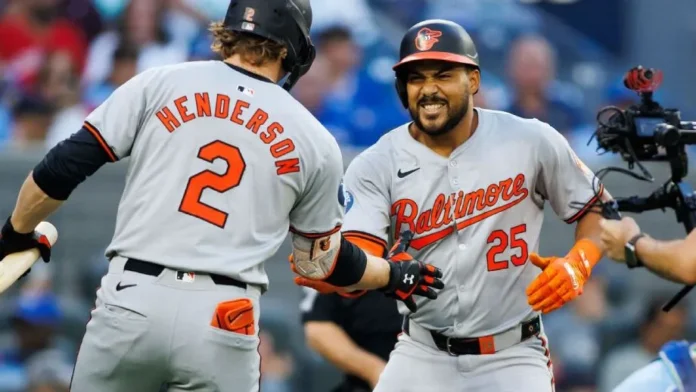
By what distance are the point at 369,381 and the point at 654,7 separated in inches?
204

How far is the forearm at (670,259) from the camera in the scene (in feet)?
13.7

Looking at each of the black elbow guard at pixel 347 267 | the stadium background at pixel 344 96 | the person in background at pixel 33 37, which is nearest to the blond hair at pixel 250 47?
the black elbow guard at pixel 347 267

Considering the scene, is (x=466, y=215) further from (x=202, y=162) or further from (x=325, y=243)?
(x=202, y=162)

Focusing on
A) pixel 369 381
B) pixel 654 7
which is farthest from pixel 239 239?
pixel 654 7

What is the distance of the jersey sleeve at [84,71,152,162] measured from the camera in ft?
13.0

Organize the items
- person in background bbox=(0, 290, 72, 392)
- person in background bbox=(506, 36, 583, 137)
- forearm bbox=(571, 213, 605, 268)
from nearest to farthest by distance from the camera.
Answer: forearm bbox=(571, 213, 605, 268) → person in background bbox=(0, 290, 72, 392) → person in background bbox=(506, 36, 583, 137)

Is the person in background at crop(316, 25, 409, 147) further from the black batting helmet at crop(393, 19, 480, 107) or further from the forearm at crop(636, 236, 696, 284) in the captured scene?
the forearm at crop(636, 236, 696, 284)

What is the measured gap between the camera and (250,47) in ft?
13.8

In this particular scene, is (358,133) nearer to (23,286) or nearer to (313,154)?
(23,286)

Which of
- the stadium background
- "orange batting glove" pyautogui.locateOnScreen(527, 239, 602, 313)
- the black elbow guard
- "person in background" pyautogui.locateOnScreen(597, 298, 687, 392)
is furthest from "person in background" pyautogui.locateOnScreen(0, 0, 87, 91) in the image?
"orange batting glove" pyautogui.locateOnScreen(527, 239, 602, 313)

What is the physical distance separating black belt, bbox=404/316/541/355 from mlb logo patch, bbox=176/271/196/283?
46.2 inches

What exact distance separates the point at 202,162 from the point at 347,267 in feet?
2.21

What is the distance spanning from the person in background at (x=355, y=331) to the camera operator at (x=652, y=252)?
1.74 meters

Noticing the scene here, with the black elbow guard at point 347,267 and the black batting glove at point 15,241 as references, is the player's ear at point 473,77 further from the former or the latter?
the black batting glove at point 15,241
